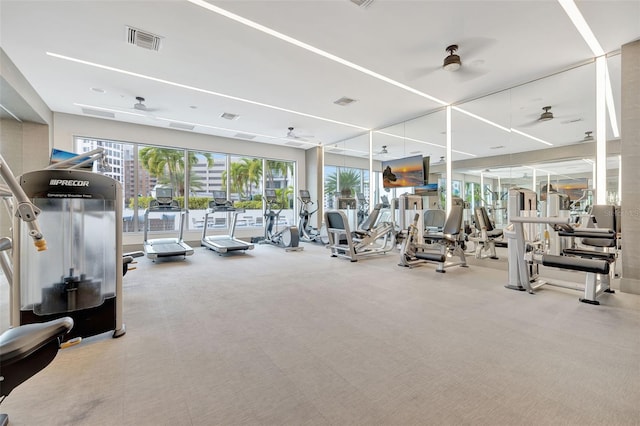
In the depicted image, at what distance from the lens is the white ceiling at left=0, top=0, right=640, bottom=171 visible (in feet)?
10.3

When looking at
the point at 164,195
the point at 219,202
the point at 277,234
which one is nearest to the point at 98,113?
the point at 164,195

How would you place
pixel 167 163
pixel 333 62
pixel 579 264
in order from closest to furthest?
pixel 579 264
pixel 333 62
pixel 167 163

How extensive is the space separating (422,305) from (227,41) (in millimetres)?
4068

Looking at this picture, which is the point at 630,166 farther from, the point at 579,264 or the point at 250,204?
the point at 250,204

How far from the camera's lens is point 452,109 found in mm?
6055

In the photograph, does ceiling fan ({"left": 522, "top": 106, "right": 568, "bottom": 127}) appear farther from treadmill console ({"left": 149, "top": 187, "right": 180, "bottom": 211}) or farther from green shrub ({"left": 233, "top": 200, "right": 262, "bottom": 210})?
treadmill console ({"left": 149, "top": 187, "right": 180, "bottom": 211})

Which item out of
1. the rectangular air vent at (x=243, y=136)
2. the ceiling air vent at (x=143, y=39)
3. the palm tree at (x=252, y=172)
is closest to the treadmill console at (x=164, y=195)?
the rectangular air vent at (x=243, y=136)

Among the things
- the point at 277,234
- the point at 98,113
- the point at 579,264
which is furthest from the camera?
the point at 277,234

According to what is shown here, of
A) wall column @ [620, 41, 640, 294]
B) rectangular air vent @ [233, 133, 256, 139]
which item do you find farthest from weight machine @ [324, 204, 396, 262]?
rectangular air vent @ [233, 133, 256, 139]

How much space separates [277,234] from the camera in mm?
7887

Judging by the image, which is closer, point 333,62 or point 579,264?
point 579,264

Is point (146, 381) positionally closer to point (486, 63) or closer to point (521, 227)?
point (521, 227)

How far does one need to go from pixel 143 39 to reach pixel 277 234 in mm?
5231

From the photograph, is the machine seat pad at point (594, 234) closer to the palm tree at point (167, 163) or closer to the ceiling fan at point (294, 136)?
the ceiling fan at point (294, 136)
